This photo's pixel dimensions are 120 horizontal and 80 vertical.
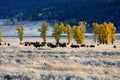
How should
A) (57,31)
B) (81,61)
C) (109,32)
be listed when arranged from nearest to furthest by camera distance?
1. (81,61)
2. (109,32)
3. (57,31)

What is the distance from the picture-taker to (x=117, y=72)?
135 ft

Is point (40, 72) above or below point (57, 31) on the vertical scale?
below

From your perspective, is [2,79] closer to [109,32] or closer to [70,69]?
[70,69]

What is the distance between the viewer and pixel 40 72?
3947cm

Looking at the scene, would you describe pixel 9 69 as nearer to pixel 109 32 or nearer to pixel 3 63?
pixel 3 63

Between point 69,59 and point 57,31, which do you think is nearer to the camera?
point 69,59

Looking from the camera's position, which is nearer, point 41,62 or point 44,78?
point 44,78

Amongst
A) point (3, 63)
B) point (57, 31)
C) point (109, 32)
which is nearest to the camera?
point (3, 63)

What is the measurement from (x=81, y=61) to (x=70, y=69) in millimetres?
7077

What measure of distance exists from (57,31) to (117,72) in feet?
327

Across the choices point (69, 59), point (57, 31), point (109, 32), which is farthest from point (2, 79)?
point (57, 31)

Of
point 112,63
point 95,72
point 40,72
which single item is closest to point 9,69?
point 40,72

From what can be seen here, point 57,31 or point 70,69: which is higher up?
point 57,31

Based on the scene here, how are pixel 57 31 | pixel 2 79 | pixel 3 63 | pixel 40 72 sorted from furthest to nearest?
1. pixel 57 31
2. pixel 3 63
3. pixel 40 72
4. pixel 2 79
